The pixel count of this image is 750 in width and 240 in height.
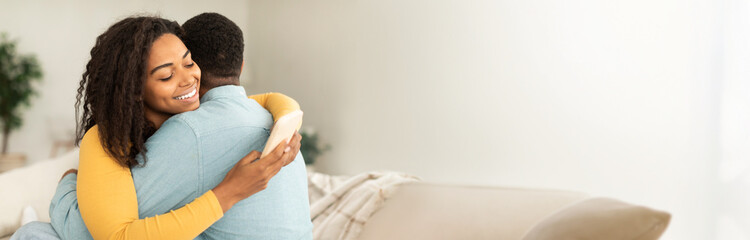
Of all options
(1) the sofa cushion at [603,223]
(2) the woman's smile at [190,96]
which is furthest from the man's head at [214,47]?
(1) the sofa cushion at [603,223]

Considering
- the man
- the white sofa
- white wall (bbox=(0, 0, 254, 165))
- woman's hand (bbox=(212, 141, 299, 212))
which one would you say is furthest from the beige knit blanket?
white wall (bbox=(0, 0, 254, 165))

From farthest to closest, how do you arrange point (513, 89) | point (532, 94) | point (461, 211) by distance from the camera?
1. point (513, 89)
2. point (532, 94)
3. point (461, 211)

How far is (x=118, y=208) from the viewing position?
Answer: 0.93 m

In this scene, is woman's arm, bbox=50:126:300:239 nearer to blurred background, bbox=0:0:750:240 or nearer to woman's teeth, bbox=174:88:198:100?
woman's teeth, bbox=174:88:198:100

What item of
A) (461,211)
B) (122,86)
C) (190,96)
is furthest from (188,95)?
(461,211)

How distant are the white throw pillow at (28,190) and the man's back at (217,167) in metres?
1.30

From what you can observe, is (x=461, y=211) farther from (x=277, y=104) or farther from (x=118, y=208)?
(x=118, y=208)

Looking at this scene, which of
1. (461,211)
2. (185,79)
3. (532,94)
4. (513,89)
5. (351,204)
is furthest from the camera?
(513,89)

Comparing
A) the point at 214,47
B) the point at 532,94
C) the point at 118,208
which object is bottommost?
the point at 118,208

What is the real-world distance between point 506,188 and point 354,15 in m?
2.71

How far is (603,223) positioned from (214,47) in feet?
2.70

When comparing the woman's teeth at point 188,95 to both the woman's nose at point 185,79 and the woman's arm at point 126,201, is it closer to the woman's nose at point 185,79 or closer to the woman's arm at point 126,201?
the woman's nose at point 185,79

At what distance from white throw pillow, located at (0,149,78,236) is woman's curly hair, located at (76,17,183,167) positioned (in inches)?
51.6

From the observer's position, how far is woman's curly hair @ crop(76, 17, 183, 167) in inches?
37.9
